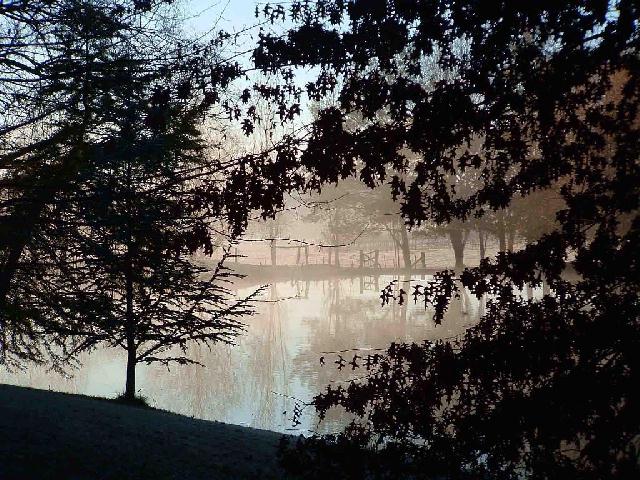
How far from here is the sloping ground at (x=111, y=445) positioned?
6602 mm

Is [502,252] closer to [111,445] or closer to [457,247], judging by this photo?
[111,445]

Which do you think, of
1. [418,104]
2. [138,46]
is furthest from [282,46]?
[138,46]

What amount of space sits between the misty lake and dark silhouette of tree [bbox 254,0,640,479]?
25.8 ft

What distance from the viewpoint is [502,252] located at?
4723 mm

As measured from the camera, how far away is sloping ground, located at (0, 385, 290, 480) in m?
6.60

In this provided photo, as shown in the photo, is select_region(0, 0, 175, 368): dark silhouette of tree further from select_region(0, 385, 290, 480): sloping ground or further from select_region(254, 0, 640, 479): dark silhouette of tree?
select_region(254, 0, 640, 479): dark silhouette of tree

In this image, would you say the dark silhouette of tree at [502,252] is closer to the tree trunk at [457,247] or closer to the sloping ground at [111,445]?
the sloping ground at [111,445]

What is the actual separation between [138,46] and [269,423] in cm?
1106

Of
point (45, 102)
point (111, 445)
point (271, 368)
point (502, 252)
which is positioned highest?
point (45, 102)

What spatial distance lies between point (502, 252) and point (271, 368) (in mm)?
17724

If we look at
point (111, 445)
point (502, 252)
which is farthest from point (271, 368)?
point (502, 252)

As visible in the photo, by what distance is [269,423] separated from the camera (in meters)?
16.4

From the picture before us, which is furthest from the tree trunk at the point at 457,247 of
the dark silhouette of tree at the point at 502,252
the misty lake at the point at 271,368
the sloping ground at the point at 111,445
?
the dark silhouette of tree at the point at 502,252

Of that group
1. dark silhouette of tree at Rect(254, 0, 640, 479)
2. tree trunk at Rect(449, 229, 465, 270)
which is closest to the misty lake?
dark silhouette of tree at Rect(254, 0, 640, 479)
